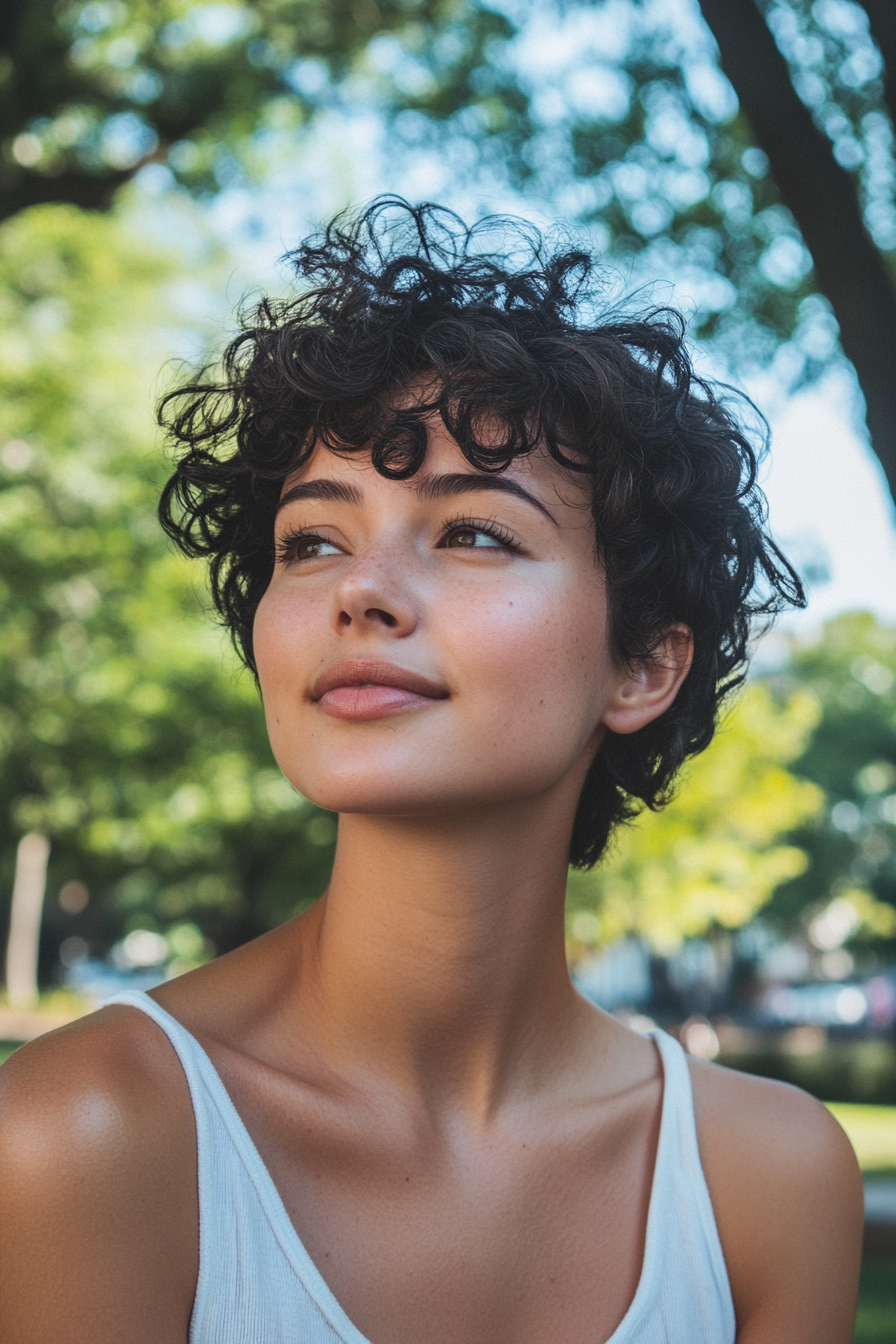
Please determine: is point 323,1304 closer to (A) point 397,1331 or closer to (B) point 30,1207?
(A) point 397,1331

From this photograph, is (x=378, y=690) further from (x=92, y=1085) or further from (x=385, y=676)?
(x=92, y=1085)

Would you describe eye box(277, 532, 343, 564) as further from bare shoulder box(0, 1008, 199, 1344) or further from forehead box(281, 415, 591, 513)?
bare shoulder box(0, 1008, 199, 1344)

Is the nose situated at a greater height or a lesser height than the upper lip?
greater

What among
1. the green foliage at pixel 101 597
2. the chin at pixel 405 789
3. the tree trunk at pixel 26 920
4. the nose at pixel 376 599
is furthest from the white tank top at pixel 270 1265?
the tree trunk at pixel 26 920

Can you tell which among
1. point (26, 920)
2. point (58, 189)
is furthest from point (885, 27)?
point (26, 920)

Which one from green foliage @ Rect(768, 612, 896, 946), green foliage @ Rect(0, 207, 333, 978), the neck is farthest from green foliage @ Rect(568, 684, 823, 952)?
green foliage @ Rect(768, 612, 896, 946)

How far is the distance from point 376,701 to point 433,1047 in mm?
655

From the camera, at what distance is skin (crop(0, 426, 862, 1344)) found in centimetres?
186

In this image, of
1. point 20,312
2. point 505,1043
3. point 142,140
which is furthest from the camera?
point 20,312

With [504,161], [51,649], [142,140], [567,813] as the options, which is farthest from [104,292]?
[567,813]

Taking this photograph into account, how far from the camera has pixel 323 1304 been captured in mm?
1891

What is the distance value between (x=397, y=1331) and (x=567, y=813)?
0.91 m

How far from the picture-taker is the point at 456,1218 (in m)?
2.13

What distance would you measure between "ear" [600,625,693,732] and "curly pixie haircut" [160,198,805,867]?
0.13 feet
